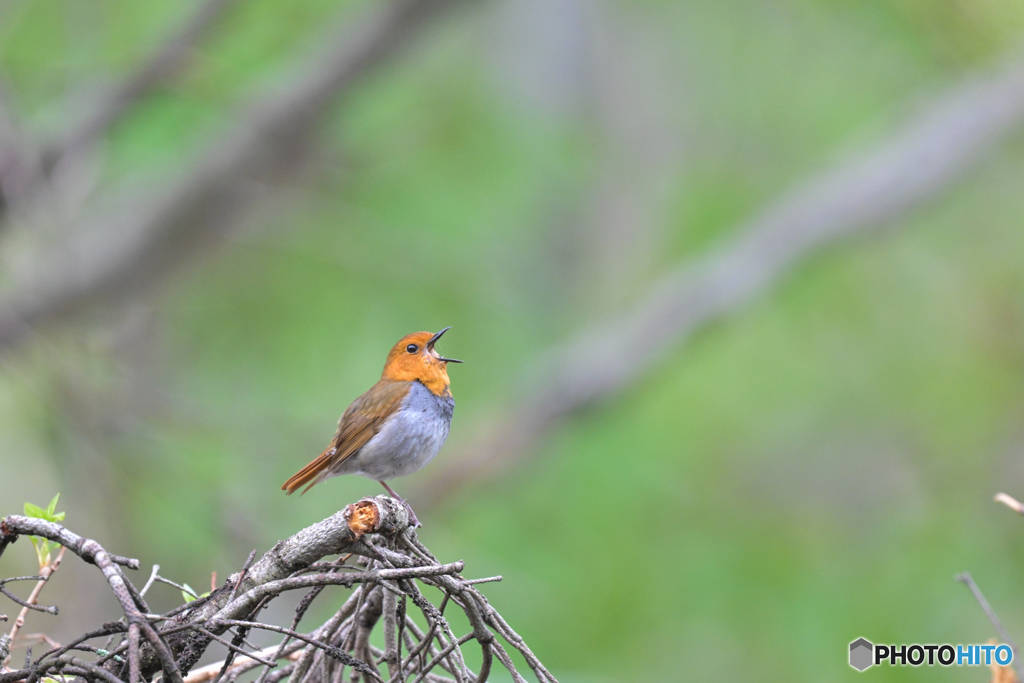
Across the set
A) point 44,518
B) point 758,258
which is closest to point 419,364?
point 44,518

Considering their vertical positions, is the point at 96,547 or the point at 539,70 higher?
the point at 539,70

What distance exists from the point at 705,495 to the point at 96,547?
44.4 ft

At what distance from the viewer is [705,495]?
1451 centimetres

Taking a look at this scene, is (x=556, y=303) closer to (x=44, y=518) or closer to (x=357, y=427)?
(x=357, y=427)

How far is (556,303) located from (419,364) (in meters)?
13.3

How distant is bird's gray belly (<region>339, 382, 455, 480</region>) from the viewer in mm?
3576

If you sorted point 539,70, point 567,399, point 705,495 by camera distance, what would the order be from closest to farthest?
point 567,399, point 705,495, point 539,70

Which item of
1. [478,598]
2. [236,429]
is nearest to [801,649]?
[236,429]

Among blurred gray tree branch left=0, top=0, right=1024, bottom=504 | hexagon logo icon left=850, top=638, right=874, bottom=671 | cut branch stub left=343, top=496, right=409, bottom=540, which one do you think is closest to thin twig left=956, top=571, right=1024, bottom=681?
cut branch stub left=343, top=496, right=409, bottom=540

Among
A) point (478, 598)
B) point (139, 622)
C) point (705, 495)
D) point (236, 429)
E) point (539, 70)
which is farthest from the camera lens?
point (539, 70)

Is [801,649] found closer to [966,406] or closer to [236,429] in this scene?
[966,406]

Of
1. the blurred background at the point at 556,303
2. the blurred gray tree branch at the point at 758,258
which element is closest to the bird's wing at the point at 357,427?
the blurred background at the point at 556,303

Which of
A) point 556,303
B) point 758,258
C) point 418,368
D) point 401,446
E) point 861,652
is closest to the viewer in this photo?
point 401,446

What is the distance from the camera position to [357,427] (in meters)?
3.62
